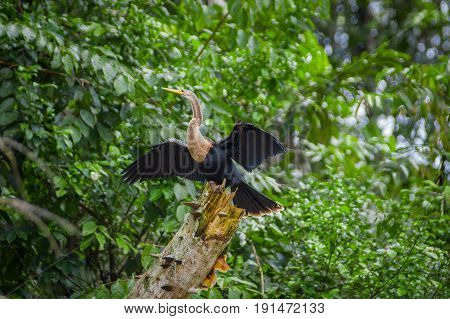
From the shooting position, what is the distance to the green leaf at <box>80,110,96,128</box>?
440 centimetres

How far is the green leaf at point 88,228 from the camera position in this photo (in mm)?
4109

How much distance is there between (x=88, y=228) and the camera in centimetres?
414

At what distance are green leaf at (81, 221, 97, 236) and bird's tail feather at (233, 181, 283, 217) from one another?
32.4 inches

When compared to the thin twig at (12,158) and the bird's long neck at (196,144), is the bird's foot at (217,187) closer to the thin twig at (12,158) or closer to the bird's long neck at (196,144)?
the bird's long neck at (196,144)

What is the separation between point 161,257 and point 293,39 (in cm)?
287

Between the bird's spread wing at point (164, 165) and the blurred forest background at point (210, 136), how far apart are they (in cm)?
15

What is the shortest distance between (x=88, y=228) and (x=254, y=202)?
3.03 feet

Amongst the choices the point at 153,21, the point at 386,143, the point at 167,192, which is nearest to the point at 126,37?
the point at 153,21

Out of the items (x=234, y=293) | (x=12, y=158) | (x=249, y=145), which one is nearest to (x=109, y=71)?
(x=249, y=145)

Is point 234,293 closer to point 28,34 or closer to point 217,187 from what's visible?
point 217,187

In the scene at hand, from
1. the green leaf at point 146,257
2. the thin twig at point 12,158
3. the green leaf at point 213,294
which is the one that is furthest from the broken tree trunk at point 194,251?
the thin twig at point 12,158

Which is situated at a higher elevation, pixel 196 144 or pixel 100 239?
pixel 196 144

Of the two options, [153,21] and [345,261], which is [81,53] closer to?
[153,21]

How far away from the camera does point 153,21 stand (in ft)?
16.6
